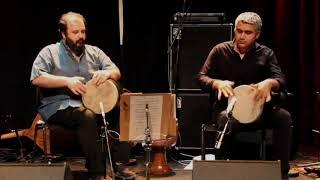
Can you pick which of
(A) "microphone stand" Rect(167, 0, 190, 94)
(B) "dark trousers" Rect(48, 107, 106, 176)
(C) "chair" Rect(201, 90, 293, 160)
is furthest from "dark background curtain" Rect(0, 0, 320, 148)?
(B) "dark trousers" Rect(48, 107, 106, 176)

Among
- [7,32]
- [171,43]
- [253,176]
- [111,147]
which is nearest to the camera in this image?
[253,176]

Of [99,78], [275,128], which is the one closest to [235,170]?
[275,128]

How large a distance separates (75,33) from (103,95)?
65cm

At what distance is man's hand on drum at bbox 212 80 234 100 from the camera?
436 cm

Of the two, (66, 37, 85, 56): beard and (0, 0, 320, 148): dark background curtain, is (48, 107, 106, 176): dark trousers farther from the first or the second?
(0, 0, 320, 148): dark background curtain

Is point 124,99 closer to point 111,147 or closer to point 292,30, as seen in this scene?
point 111,147

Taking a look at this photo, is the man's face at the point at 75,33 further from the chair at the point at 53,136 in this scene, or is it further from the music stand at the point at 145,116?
the music stand at the point at 145,116

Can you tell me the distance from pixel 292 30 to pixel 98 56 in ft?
7.85

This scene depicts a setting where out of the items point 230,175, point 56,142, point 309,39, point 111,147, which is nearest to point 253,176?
point 230,175

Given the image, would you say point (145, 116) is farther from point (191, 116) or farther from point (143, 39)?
point (143, 39)

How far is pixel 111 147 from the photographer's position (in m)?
4.54

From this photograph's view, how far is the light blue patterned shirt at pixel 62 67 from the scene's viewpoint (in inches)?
183

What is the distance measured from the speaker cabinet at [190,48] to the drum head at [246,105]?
131 centimetres

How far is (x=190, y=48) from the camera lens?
5672 millimetres
